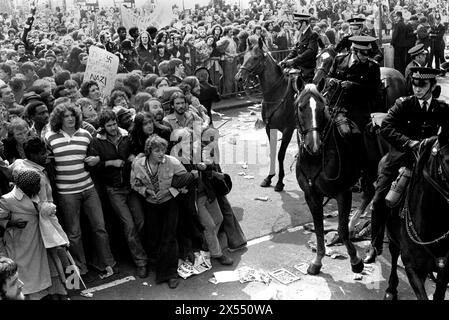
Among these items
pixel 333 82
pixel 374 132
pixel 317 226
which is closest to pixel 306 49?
pixel 333 82

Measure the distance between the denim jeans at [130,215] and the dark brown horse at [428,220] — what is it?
3.22 meters

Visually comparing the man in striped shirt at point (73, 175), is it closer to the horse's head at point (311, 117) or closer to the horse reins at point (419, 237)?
the horse's head at point (311, 117)

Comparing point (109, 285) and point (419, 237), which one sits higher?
point (419, 237)

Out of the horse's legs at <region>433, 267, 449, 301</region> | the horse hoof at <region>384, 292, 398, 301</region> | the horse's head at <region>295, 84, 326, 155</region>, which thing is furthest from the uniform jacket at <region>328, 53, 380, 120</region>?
the horse's legs at <region>433, 267, 449, 301</region>

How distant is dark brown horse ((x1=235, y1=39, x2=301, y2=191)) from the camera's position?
10.5 m

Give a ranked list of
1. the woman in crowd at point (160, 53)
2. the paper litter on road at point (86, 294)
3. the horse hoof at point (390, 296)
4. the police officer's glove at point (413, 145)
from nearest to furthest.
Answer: the police officer's glove at point (413, 145) → the horse hoof at point (390, 296) → the paper litter on road at point (86, 294) → the woman in crowd at point (160, 53)

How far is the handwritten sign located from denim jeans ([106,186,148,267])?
280 centimetres

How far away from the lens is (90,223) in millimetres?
6992

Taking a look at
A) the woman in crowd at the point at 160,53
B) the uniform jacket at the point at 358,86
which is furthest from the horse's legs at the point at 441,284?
the woman in crowd at the point at 160,53

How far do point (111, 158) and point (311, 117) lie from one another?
97.4 inches

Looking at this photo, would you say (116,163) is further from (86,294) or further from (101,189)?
(86,294)

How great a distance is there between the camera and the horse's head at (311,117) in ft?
22.1
